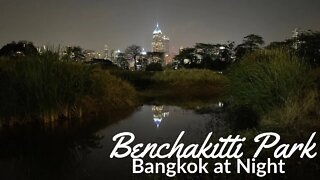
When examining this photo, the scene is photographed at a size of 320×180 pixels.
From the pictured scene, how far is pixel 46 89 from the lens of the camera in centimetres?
1575

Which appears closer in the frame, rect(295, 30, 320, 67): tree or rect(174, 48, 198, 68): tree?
rect(295, 30, 320, 67): tree

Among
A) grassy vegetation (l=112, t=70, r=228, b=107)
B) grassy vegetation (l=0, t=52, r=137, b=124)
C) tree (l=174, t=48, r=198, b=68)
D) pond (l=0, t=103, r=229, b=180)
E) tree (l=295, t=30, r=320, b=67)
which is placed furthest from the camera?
tree (l=174, t=48, r=198, b=68)

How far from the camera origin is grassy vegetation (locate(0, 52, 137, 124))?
50.1 ft

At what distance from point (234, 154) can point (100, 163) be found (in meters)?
2.94

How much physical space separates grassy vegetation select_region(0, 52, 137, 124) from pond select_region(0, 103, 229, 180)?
71cm

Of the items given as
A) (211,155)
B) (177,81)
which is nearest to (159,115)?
(211,155)

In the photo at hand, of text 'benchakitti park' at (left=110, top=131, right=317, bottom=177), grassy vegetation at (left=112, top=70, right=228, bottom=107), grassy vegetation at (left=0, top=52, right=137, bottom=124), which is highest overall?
grassy vegetation at (left=0, top=52, right=137, bottom=124)

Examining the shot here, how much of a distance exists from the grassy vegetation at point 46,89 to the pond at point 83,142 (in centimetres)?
71

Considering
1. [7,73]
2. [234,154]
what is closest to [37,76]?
Answer: [7,73]

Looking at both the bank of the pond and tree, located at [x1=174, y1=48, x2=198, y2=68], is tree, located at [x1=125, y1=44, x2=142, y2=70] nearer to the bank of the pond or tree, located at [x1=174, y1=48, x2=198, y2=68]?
tree, located at [x1=174, y1=48, x2=198, y2=68]

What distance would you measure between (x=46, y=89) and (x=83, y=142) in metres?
3.74

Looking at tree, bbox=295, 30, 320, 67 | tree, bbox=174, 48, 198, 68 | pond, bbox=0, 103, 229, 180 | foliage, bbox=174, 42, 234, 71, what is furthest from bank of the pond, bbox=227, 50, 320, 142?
tree, bbox=174, 48, 198, 68

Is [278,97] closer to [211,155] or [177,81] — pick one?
[211,155]

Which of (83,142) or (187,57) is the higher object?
(187,57)
